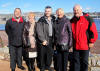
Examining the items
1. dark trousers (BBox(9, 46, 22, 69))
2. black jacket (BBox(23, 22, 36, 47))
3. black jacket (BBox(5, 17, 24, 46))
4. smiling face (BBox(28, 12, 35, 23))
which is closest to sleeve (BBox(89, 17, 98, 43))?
smiling face (BBox(28, 12, 35, 23))

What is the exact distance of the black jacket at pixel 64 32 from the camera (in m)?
3.84

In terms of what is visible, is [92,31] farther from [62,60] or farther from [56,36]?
[62,60]

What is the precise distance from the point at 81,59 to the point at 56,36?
821 mm

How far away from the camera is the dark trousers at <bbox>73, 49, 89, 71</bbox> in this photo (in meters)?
3.80

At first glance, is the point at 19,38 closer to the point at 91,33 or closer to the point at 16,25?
the point at 16,25

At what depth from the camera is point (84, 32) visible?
12.1 feet

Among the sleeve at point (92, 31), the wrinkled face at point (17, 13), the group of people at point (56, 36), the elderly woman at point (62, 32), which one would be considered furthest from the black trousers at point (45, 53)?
the sleeve at point (92, 31)

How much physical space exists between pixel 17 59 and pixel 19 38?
2.38ft

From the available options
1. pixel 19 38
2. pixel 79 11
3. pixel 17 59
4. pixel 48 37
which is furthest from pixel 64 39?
pixel 17 59

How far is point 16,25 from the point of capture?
427 cm

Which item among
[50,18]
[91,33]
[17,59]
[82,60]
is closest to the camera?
[91,33]

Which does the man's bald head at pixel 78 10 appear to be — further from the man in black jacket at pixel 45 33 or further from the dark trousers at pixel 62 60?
the dark trousers at pixel 62 60

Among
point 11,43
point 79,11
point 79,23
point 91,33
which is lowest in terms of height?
point 11,43

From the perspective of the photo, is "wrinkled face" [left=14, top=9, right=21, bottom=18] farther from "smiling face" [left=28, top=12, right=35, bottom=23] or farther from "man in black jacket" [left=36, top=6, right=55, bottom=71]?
"man in black jacket" [left=36, top=6, right=55, bottom=71]
